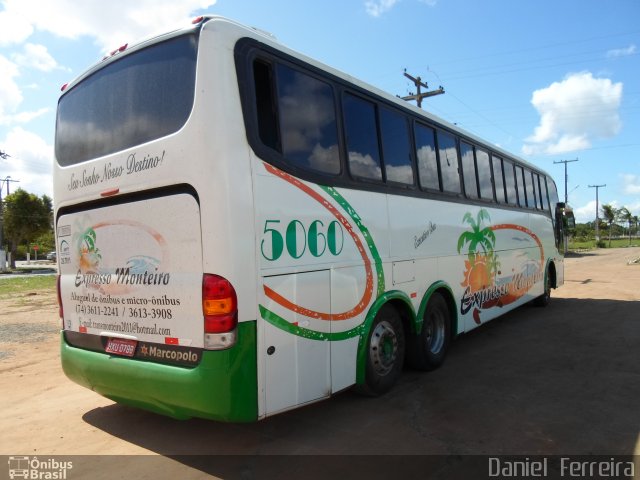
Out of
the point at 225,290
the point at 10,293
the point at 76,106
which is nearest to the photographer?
the point at 225,290

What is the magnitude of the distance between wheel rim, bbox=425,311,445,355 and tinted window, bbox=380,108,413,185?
188 cm

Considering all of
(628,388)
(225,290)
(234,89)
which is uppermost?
(234,89)

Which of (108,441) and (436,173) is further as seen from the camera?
(436,173)

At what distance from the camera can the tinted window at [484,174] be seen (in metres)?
7.87

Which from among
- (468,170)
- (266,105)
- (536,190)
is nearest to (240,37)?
(266,105)

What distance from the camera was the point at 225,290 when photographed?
3.36m

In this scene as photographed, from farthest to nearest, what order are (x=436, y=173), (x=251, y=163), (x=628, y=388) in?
(x=436, y=173) < (x=628, y=388) < (x=251, y=163)

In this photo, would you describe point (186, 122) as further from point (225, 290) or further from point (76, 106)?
point (76, 106)

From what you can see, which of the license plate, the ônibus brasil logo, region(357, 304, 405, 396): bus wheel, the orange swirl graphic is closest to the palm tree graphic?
the ônibus brasil logo

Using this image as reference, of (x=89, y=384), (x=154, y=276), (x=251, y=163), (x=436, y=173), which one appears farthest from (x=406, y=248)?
(x=89, y=384)

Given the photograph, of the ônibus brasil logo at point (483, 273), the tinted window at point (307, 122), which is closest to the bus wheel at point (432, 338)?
the ônibus brasil logo at point (483, 273)

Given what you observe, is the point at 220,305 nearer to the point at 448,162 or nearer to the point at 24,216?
the point at 448,162

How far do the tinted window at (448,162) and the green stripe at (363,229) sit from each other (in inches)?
86.6

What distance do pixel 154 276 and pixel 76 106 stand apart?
7.09 feet
